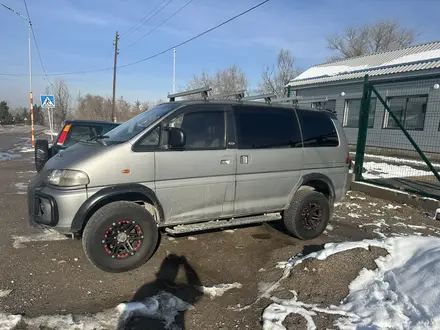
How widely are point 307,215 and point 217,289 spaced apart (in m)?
2.27

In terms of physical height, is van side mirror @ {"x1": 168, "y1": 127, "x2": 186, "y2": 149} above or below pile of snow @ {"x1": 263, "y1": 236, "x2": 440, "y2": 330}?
above

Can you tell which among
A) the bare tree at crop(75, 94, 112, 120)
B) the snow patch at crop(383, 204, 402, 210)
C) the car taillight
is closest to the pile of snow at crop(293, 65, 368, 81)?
the snow patch at crop(383, 204, 402, 210)

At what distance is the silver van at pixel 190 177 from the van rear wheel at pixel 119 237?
A: 0.01 metres

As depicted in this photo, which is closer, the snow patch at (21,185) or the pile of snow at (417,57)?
the snow patch at (21,185)

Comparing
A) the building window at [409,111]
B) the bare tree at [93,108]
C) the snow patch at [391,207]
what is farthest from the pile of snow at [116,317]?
the bare tree at [93,108]

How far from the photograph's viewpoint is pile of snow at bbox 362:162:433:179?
33.8 feet

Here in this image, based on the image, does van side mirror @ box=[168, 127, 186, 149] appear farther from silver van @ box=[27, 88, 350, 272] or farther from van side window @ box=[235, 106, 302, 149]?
van side window @ box=[235, 106, 302, 149]

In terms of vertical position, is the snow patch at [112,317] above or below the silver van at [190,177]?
below

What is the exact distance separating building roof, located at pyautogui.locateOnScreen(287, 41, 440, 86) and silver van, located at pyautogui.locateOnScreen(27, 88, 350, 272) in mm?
13260

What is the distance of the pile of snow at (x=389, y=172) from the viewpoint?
33.8ft

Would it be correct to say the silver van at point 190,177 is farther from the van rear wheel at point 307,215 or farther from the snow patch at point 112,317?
the snow patch at point 112,317

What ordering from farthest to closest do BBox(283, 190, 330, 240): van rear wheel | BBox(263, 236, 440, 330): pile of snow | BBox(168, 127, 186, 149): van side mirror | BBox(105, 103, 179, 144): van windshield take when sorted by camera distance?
1. BBox(283, 190, 330, 240): van rear wheel
2. BBox(105, 103, 179, 144): van windshield
3. BBox(168, 127, 186, 149): van side mirror
4. BBox(263, 236, 440, 330): pile of snow

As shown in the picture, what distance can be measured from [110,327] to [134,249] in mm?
1191

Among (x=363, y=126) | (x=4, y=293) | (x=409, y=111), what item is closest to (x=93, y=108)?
(x=409, y=111)
